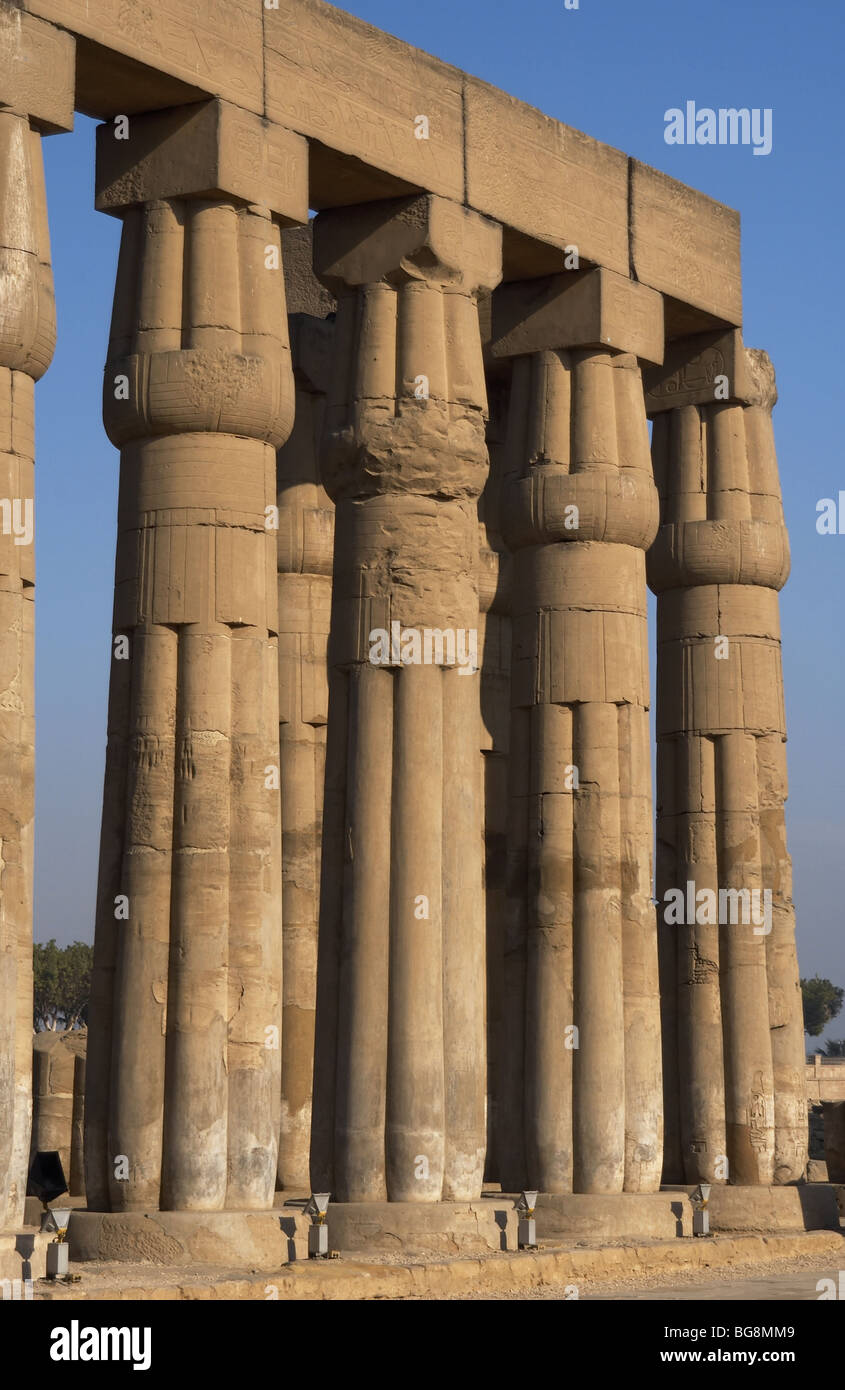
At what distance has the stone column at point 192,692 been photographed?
19.7 m

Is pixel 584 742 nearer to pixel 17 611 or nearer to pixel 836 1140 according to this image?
pixel 836 1140

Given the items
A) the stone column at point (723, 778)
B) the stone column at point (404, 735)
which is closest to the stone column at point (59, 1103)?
the stone column at point (723, 778)

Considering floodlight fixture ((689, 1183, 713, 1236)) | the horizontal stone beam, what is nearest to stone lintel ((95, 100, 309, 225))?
the horizontal stone beam

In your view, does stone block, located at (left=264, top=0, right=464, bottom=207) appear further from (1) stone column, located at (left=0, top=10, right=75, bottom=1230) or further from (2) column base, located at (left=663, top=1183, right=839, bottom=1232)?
(2) column base, located at (left=663, top=1183, right=839, bottom=1232)

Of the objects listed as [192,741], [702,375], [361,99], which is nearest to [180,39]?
[361,99]

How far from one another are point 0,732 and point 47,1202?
8972 millimetres

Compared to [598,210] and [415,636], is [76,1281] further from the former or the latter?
[598,210]

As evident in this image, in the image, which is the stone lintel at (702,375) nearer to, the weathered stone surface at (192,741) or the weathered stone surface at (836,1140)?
the weathered stone surface at (192,741)

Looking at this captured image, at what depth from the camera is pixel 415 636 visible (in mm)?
22203

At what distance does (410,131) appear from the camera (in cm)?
2308

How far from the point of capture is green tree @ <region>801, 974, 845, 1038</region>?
129m

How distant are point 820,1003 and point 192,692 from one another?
113m

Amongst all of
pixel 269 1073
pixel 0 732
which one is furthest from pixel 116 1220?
pixel 0 732

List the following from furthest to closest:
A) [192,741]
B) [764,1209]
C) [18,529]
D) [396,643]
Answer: [764,1209] < [396,643] < [192,741] < [18,529]
